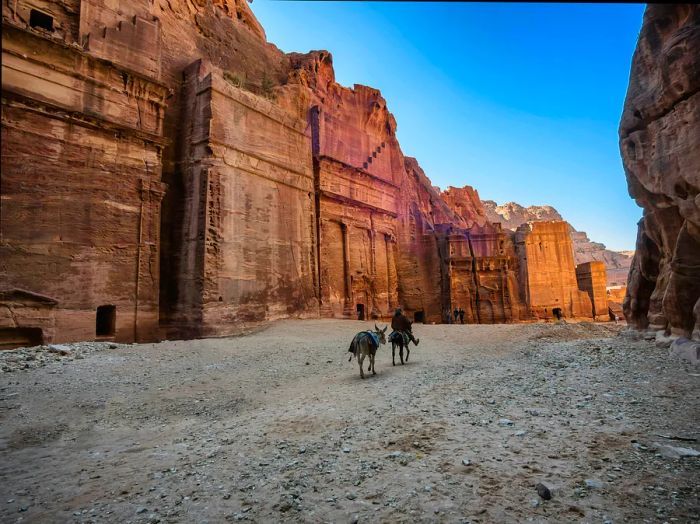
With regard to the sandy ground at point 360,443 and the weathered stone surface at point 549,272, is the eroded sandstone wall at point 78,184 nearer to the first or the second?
the sandy ground at point 360,443

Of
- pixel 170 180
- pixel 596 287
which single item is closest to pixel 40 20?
pixel 170 180

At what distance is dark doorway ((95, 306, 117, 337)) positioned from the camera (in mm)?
13414

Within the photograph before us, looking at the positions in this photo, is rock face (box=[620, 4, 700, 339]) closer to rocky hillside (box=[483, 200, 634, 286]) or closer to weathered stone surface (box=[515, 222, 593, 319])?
weathered stone surface (box=[515, 222, 593, 319])

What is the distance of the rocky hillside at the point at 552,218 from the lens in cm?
6744

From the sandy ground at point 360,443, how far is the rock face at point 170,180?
462 cm

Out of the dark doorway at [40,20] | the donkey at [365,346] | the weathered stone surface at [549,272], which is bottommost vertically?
the donkey at [365,346]

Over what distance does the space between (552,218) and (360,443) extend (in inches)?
2892

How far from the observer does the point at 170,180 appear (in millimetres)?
16812

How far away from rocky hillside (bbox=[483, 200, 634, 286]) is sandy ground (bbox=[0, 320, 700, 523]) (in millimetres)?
64519

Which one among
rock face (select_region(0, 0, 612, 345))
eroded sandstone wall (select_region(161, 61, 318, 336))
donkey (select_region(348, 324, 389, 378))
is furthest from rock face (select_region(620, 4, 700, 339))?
rock face (select_region(0, 0, 612, 345))

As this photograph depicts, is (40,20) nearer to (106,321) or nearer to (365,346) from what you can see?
(106,321)

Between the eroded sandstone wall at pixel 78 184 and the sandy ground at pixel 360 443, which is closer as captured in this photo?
the sandy ground at pixel 360 443

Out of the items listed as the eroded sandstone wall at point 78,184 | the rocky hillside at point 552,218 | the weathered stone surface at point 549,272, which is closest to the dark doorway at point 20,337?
the eroded sandstone wall at point 78,184

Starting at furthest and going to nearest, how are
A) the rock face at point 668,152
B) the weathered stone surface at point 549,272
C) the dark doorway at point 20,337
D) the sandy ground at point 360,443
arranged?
the weathered stone surface at point 549,272, the dark doorway at point 20,337, the rock face at point 668,152, the sandy ground at point 360,443
